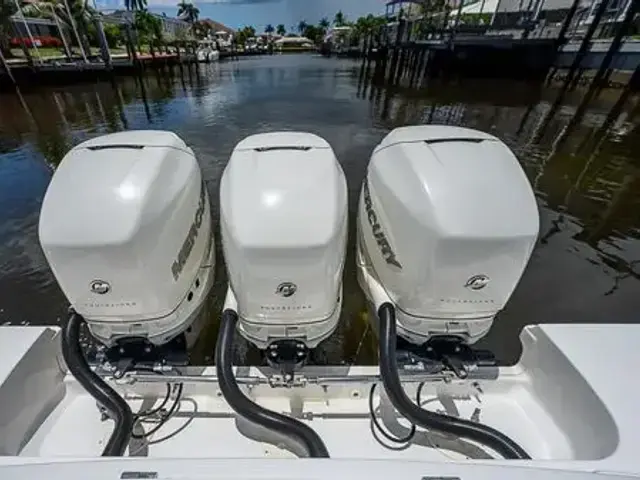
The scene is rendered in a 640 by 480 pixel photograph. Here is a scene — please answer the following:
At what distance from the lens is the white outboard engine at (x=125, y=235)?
46.6 inches

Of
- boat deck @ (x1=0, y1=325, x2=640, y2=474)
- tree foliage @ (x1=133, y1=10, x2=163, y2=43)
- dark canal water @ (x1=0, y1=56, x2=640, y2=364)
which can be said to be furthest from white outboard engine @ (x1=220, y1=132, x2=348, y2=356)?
tree foliage @ (x1=133, y1=10, x2=163, y2=43)

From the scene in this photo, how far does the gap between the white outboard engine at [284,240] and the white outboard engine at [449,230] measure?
0.19 metres

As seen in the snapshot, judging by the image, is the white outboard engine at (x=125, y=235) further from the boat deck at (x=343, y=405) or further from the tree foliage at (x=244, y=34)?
the tree foliage at (x=244, y=34)

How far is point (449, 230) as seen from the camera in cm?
119

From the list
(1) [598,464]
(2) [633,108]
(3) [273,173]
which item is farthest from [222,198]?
(2) [633,108]

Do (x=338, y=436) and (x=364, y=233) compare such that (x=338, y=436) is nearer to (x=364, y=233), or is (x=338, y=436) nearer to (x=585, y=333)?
(x=364, y=233)

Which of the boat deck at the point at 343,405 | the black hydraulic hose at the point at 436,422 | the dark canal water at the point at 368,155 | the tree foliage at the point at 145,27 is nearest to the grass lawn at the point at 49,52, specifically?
the tree foliage at the point at 145,27

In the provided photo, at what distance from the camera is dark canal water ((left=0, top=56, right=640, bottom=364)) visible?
3.26 metres

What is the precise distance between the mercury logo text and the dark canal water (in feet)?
3.75

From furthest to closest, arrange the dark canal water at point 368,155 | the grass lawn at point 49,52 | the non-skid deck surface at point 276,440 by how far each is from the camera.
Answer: the grass lawn at point 49,52, the dark canal water at point 368,155, the non-skid deck surface at point 276,440

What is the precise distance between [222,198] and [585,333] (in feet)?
4.18

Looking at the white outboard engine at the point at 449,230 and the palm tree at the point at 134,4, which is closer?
the white outboard engine at the point at 449,230

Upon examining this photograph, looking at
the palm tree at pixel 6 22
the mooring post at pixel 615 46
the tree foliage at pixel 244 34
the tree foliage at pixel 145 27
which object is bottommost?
the tree foliage at pixel 244 34

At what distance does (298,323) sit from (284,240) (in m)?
0.31
